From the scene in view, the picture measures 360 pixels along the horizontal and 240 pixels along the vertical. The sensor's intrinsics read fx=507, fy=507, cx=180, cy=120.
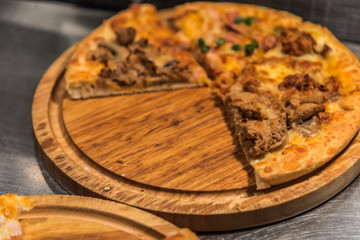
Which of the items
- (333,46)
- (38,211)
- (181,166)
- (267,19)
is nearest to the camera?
(38,211)

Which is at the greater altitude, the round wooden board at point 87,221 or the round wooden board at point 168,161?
the round wooden board at point 87,221

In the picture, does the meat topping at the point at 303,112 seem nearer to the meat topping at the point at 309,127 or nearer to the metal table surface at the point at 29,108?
the meat topping at the point at 309,127

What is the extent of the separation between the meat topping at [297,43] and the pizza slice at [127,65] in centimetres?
94

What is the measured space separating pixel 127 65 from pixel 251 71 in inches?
53.9

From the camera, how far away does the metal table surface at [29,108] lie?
13.6 feet

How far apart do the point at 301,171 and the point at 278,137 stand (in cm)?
40

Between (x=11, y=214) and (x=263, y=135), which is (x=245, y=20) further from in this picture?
(x=11, y=214)

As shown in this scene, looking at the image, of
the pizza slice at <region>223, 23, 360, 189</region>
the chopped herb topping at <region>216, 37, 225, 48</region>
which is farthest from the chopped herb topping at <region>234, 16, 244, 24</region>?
the pizza slice at <region>223, 23, 360, 189</region>

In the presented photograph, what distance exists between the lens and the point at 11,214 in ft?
12.7

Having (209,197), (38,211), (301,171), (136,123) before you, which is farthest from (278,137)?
(38,211)

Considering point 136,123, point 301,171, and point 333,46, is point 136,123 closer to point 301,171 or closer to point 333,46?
point 301,171

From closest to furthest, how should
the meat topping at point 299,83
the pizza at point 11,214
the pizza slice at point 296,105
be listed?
the pizza at point 11,214 < the pizza slice at point 296,105 < the meat topping at point 299,83

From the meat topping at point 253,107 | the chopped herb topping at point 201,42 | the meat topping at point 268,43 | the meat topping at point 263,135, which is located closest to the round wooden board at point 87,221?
the meat topping at point 263,135

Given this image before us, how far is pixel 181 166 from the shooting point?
14.8ft
